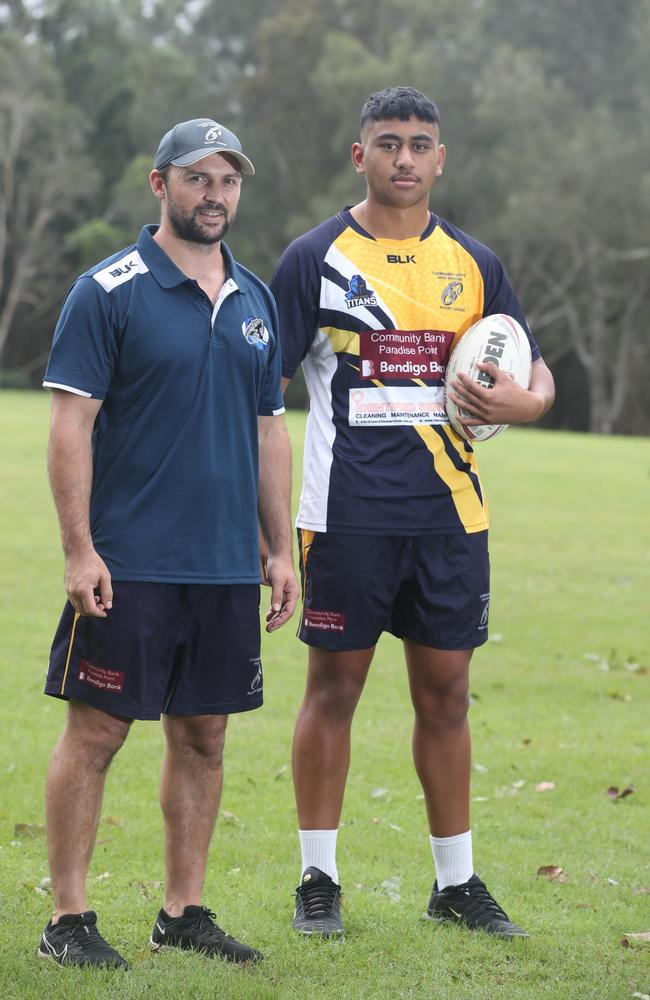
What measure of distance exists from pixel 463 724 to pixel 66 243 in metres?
55.8

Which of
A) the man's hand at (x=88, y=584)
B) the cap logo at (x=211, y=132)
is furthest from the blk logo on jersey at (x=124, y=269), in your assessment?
the man's hand at (x=88, y=584)

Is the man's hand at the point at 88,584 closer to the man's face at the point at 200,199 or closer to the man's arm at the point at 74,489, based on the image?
the man's arm at the point at 74,489

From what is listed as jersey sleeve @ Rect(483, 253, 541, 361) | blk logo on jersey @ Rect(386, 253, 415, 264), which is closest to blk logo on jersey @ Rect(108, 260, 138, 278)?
blk logo on jersey @ Rect(386, 253, 415, 264)

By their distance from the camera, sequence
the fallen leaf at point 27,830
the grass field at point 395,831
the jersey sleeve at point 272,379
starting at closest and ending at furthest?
1. the grass field at point 395,831
2. the jersey sleeve at point 272,379
3. the fallen leaf at point 27,830

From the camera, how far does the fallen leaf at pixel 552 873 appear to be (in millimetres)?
5492


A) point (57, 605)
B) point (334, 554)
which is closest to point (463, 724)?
point (334, 554)

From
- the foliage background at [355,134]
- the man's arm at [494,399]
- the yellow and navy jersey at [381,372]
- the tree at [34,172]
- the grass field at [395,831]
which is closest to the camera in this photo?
the grass field at [395,831]

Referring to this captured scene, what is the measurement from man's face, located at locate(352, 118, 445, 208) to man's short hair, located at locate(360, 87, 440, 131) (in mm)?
18

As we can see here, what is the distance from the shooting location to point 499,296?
500 centimetres

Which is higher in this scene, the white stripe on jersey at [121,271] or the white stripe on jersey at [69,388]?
the white stripe on jersey at [121,271]

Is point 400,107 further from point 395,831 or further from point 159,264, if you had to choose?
point 395,831

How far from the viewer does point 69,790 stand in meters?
4.15

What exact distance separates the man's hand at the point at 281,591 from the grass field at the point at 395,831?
108cm

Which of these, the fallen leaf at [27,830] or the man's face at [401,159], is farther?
the fallen leaf at [27,830]
